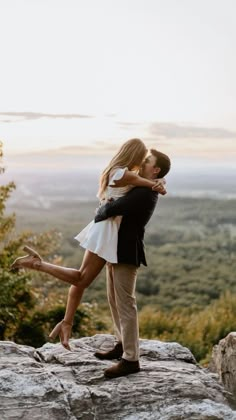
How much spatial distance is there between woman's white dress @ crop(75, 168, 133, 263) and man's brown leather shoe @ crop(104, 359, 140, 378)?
1049 millimetres

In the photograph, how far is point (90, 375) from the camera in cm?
724

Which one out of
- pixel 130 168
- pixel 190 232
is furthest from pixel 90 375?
pixel 190 232

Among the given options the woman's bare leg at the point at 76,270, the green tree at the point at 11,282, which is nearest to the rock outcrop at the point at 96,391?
the woman's bare leg at the point at 76,270

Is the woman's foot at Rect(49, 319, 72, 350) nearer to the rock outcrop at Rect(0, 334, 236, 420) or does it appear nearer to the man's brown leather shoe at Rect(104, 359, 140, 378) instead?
the rock outcrop at Rect(0, 334, 236, 420)

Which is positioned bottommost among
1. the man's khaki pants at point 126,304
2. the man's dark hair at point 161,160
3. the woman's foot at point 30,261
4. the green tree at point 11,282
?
the green tree at point 11,282

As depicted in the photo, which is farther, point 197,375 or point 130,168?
point 197,375

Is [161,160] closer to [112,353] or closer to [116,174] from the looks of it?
[116,174]

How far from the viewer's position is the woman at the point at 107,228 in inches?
274

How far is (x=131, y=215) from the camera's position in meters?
6.99

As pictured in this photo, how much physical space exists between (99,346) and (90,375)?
117 centimetres

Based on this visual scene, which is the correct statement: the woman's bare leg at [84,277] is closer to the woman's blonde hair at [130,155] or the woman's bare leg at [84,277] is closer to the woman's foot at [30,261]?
the woman's foot at [30,261]

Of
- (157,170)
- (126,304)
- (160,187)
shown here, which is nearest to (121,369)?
(126,304)

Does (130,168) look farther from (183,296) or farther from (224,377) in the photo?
(183,296)

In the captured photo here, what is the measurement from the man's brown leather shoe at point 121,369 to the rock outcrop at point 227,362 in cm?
180
